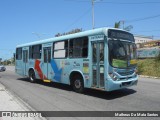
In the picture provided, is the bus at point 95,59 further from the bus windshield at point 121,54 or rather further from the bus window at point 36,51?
the bus window at point 36,51

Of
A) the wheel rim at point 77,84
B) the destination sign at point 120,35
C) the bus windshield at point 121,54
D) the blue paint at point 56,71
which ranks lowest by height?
the wheel rim at point 77,84

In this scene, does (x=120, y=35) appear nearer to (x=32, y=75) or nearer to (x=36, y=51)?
(x=36, y=51)

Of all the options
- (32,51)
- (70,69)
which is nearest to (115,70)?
(70,69)

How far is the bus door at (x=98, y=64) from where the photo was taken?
425 inches

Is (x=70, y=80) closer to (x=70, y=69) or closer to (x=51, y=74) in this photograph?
(x=70, y=69)

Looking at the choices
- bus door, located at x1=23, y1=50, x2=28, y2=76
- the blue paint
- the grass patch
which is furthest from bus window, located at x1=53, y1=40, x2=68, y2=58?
the grass patch

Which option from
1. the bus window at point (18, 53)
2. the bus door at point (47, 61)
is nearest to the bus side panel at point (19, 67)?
the bus window at point (18, 53)

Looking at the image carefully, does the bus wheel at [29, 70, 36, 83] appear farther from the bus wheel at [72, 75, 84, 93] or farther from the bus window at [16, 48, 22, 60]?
the bus wheel at [72, 75, 84, 93]

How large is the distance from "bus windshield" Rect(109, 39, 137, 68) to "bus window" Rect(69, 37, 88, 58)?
1.58 m

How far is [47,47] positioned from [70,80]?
11.3 ft

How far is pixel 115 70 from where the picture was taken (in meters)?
10.6

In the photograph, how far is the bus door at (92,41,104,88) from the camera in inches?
425

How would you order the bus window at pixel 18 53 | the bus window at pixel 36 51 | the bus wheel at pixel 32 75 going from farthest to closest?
the bus window at pixel 18 53
the bus wheel at pixel 32 75
the bus window at pixel 36 51

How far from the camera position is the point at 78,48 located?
12422 mm
